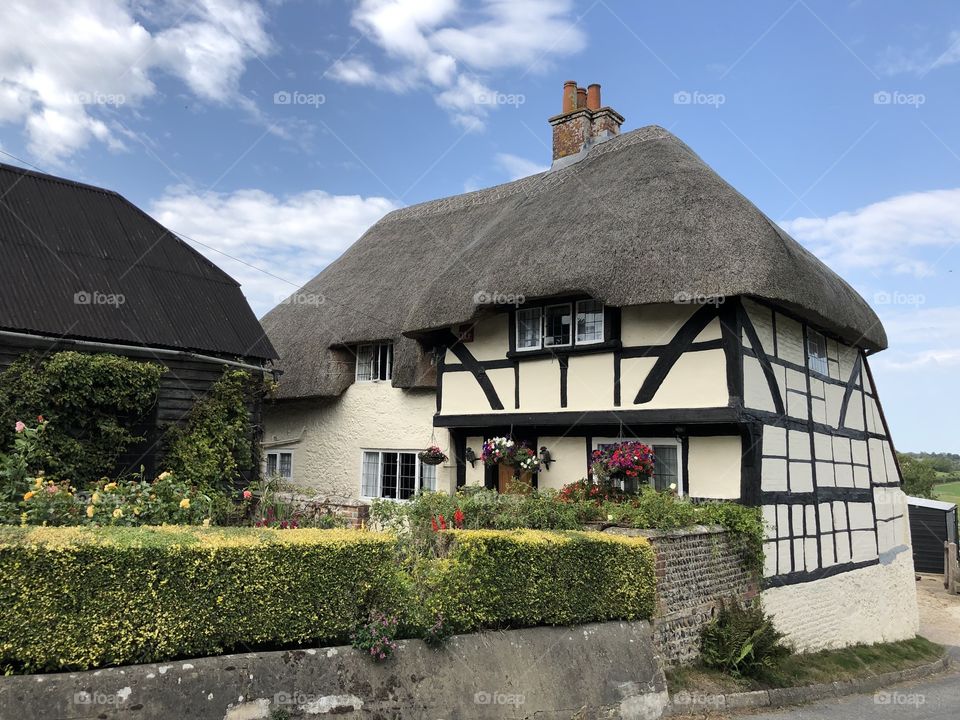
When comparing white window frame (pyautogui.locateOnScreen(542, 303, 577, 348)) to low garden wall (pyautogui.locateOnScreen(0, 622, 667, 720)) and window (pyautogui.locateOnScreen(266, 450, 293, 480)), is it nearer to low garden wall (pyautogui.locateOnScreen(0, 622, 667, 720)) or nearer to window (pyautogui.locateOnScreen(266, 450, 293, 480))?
low garden wall (pyautogui.locateOnScreen(0, 622, 667, 720))

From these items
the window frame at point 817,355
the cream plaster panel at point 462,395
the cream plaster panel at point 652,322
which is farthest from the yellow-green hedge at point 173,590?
the window frame at point 817,355

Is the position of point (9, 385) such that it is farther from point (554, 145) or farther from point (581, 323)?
point (554, 145)

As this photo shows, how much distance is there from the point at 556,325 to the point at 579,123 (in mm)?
6819

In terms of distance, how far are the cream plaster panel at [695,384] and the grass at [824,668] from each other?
3.71m

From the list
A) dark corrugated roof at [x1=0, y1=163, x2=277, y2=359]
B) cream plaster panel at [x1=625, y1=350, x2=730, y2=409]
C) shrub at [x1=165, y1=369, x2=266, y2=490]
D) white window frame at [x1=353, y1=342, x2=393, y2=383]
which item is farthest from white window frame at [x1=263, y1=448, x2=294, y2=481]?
cream plaster panel at [x1=625, y1=350, x2=730, y2=409]

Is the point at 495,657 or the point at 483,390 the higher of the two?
the point at 483,390

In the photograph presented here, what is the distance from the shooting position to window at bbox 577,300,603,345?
40.0ft

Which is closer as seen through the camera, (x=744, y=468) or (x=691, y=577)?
(x=691, y=577)

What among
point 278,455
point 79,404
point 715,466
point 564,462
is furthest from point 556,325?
point 278,455

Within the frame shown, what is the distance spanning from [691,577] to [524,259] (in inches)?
236

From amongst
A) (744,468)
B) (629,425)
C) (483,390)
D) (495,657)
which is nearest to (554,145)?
(483,390)

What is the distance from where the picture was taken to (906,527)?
17156 mm

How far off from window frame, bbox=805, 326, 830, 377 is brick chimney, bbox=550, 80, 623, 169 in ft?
→ 21.8

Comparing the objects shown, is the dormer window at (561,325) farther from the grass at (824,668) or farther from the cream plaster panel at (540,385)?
the grass at (824,668)
